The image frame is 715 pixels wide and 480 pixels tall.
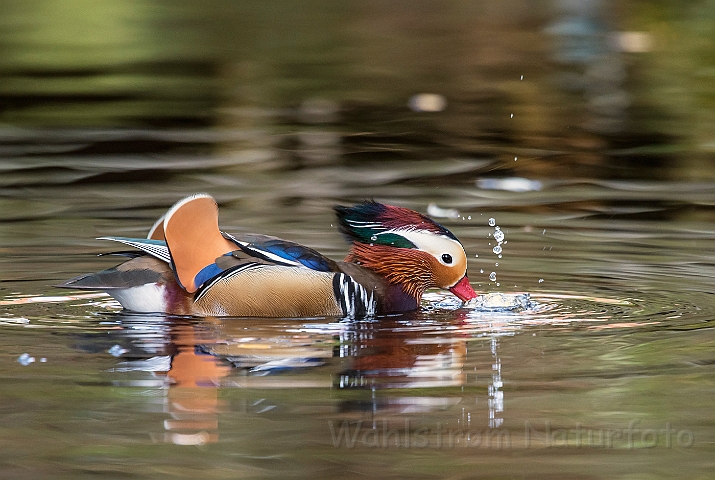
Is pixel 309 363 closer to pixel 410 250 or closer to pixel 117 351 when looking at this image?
pixel 117 351

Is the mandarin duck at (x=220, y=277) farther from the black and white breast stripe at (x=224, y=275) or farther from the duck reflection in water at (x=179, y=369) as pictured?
the duck reflection in water at (x=179, y=369)

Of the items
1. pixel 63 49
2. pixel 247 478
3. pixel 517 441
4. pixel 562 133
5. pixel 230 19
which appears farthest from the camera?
pixel 230 19

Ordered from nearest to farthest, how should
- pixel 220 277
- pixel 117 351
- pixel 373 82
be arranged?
pixel 117 351 → pixel 220 277 → pixel 373 82

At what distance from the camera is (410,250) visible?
7.82 m

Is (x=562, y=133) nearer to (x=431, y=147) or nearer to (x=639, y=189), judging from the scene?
(x=431, y=147)

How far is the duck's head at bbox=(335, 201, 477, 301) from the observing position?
780 cm

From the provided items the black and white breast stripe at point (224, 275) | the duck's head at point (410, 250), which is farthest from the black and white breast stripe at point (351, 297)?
the black and white breast stripe at point (224, 275)

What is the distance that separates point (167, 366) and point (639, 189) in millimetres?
6674

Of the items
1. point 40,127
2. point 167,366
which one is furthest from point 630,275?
point 40,127

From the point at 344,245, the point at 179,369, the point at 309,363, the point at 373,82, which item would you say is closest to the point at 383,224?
the point at 309,363

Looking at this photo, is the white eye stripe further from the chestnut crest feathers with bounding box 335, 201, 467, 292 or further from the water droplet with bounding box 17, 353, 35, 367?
the water droplet with bounding box 17, 353, 35, 367

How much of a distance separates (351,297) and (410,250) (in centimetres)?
52

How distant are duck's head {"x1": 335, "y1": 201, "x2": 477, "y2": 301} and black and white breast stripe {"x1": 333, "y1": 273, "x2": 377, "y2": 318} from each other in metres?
0.29

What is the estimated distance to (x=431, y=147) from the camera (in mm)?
14305
